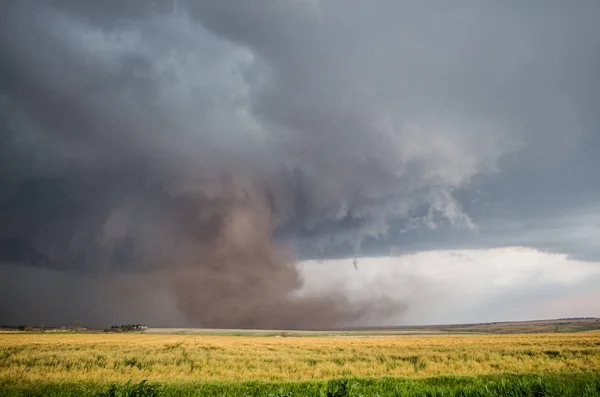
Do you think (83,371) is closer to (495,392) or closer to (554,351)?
(495,392)

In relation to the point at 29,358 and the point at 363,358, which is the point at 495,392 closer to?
the point at 363,358

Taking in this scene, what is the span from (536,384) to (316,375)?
16.2 meters

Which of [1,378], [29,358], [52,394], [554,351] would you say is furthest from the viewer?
[554,351]

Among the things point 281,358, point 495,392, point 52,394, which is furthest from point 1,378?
point 495,392

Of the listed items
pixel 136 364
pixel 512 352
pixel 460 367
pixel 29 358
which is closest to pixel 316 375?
pixel 460 367

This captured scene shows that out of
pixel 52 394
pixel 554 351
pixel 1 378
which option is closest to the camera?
pixel 52 394

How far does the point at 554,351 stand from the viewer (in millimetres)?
40750

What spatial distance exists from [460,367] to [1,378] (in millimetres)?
31619

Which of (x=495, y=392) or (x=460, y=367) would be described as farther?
(x=460, y=367)

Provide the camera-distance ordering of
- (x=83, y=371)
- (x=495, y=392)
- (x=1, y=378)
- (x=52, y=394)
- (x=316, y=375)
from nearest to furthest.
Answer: (x=495, y=392), (x=52, y=394), (x=1, y=378), (x=316, y=375), (x=83, y=371)

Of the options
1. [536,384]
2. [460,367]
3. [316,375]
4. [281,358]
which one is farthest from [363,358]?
[536,384]

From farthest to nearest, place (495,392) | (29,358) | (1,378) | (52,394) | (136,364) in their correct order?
(29,358)
(136,364)
(1,378)
(52,394)
(495,392)

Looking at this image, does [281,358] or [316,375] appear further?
[281,358]

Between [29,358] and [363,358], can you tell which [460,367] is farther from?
[29,358]
